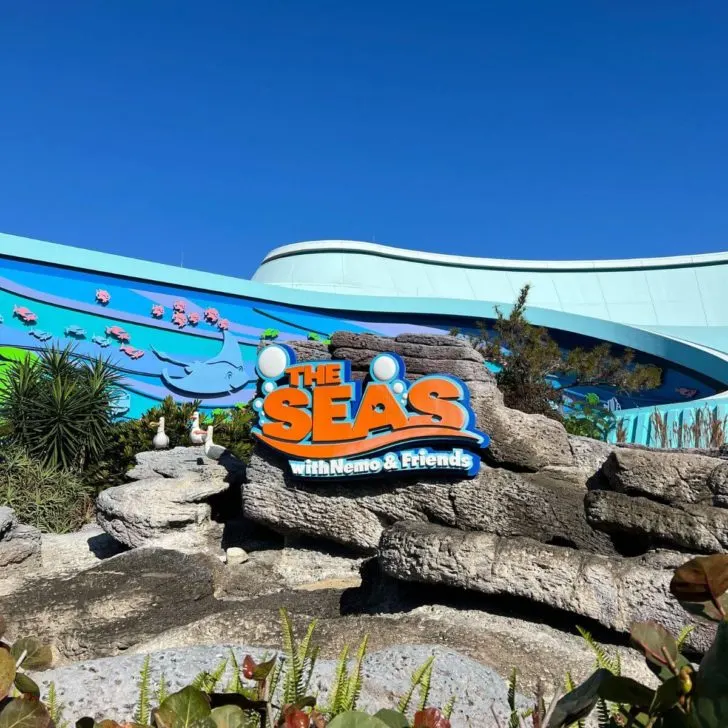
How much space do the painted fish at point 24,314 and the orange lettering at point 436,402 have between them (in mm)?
10709

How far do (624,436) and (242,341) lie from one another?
881 cm

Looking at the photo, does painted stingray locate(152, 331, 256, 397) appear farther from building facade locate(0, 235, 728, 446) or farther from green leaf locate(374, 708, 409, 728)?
A: green leaf locate(374, 708, 409, 728)

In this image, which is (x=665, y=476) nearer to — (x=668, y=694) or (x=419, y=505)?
(x=419, y=505)

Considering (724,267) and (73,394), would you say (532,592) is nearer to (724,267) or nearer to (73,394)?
(73,394)

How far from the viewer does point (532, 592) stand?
4793 millimetres

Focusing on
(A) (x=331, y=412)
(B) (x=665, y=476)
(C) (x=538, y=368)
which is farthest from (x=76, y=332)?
(B) (x=665, y=476)

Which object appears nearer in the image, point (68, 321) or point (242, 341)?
point (68, 321)

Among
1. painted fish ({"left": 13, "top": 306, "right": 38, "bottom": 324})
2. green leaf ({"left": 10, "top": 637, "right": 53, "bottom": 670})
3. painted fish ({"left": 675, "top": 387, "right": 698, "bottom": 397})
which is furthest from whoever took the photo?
painted fish ({"left": 675, "top": 387, "right": 698, "bottom": 397})

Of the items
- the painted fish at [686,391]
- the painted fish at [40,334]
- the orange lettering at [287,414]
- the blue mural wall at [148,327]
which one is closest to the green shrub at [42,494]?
the blue mural wall at [148,327]

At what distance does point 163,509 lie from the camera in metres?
8.02

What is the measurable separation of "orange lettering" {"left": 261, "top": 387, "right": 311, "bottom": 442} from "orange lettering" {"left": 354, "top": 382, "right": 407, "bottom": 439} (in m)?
0.63

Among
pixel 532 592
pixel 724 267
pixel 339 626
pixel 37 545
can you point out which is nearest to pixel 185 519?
pixel 37 545

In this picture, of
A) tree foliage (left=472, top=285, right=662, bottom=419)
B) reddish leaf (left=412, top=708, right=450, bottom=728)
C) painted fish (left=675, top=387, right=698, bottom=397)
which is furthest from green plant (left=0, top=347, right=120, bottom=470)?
painted fish (left=675, top=387, right=698, bottom=397)

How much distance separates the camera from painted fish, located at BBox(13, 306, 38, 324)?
14578 mm
